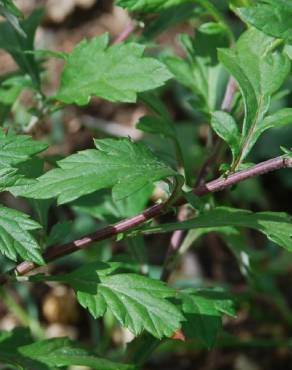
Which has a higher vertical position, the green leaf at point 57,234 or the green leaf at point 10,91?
the green leaf at point 10,91

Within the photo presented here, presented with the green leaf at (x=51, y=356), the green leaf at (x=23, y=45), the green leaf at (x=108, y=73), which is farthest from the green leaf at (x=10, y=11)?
the green leaf at (x=51, y=356)

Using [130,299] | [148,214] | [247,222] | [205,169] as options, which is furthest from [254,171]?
[205,169]

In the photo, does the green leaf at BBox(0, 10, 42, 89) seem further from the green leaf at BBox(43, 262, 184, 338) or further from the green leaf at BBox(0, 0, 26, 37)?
the green leaf at BBox(43, 262, 184, 338)

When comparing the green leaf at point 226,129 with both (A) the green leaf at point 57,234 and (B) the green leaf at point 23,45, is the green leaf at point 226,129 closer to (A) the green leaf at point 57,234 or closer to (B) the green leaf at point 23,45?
(A) the green leaf at point 57,234

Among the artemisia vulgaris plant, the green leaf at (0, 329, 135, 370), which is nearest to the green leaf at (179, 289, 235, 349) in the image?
the artemisia vulgaris plant

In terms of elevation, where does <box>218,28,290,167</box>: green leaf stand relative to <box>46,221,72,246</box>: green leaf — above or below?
above

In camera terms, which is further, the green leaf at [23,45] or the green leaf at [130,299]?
the green leaf at [23,45]

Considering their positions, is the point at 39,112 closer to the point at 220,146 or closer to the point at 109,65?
the point at 109,65
